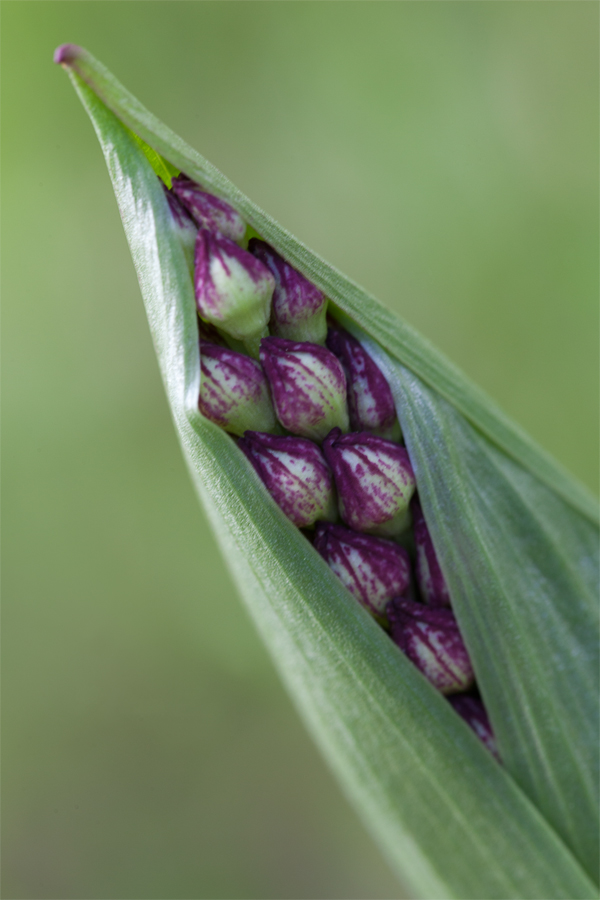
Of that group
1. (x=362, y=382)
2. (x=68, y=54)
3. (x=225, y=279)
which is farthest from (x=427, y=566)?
(x=68, y=54)

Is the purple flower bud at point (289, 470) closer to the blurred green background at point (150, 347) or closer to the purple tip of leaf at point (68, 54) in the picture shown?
the purple tip of leaf at point (68, 54)

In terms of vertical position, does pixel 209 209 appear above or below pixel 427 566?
above

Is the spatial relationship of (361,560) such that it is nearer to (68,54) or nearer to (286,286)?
(286,286)

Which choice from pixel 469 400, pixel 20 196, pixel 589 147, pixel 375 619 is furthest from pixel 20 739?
pixel 589 147

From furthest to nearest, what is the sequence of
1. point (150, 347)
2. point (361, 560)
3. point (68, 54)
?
point (150, 347) < point (361, 560) < point (68, 54)

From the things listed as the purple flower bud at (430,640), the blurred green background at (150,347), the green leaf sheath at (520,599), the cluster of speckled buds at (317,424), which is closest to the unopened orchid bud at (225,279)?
the cluster of speckled buds at (317,424)

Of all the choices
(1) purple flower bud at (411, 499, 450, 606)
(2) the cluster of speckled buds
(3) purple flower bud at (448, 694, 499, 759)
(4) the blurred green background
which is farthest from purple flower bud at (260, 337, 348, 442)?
(4) the blurred green background
